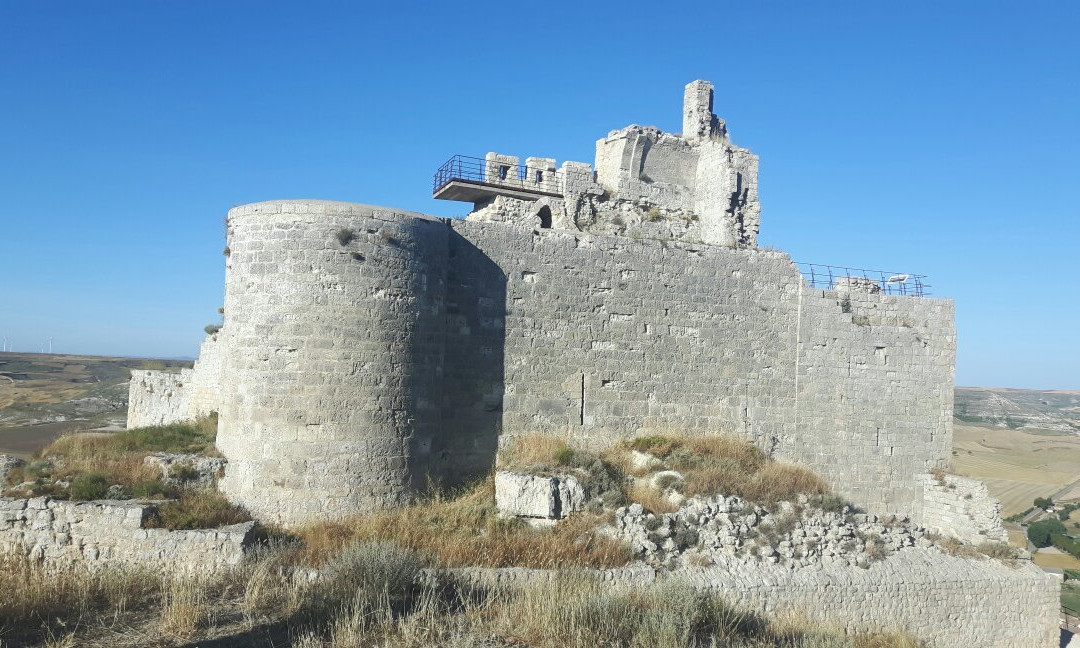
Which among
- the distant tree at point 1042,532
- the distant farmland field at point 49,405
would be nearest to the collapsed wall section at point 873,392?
the distant farmland field at point 49,405

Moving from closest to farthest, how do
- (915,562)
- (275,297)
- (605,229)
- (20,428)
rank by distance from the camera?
(275,297), (915,562), (605,229), (20,428)

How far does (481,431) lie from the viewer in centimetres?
1184

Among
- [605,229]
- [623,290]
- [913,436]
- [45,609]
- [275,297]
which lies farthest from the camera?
[605,229]

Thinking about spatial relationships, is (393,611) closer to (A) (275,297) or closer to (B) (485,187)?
(A) (275,297)

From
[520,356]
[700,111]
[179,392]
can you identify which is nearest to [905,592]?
[520,356]

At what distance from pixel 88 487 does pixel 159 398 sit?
21.8 feet

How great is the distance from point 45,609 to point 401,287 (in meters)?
5.63

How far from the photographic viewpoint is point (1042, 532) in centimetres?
4922

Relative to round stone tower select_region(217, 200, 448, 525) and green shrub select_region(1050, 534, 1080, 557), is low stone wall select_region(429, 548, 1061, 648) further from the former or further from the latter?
green shrub select_region(1050, 534, 1080, 557)

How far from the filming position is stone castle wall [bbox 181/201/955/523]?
33.1 feet

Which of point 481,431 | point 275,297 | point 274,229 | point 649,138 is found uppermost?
point 649,138

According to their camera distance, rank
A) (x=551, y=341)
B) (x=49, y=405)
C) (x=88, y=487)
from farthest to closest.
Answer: (x=49, y=405)
(x=551, y=341)
(x=88, y=487)

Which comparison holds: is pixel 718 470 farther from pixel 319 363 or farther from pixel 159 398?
pixel 159 398

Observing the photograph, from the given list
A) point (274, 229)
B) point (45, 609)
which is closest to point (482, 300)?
point (274, 229)
